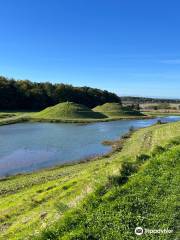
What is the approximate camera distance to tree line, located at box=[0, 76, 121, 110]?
377 ft

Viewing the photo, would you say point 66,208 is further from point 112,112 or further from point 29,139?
point 112,112

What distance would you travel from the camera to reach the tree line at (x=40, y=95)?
115m

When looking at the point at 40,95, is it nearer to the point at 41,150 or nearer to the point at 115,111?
the point at 115,111

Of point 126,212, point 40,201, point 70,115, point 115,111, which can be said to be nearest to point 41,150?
point 40,201

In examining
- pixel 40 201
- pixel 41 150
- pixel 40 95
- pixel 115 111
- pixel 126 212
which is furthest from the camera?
pixel 40 95

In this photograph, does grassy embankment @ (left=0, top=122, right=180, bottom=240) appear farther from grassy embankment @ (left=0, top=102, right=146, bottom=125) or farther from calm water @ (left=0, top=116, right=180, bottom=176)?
grassy embankment @ (left=0, top=102, right=146, bottom=125)

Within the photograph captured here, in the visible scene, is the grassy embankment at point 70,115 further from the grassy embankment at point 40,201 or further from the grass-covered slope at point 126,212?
the grass-covered slope at point 126,212

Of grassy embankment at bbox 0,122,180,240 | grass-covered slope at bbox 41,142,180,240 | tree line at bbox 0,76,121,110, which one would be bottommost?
grassy embankment at bbox 0,122,180,240

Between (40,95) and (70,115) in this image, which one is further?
(40,95)

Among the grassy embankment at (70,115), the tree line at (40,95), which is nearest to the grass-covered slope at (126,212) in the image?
the grassy embankment at (70,115)

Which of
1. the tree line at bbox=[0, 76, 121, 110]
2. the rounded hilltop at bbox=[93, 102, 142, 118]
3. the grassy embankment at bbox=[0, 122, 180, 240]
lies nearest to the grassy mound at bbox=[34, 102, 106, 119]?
the rounded hilltop at bbox=[93, 102, 142, 118]

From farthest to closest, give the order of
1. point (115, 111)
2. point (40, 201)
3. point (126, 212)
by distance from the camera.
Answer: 1. point (115, 111)
2. point (40, 201)
3. point (126, 212)

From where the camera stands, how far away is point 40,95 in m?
124

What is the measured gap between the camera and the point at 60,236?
905 cm
